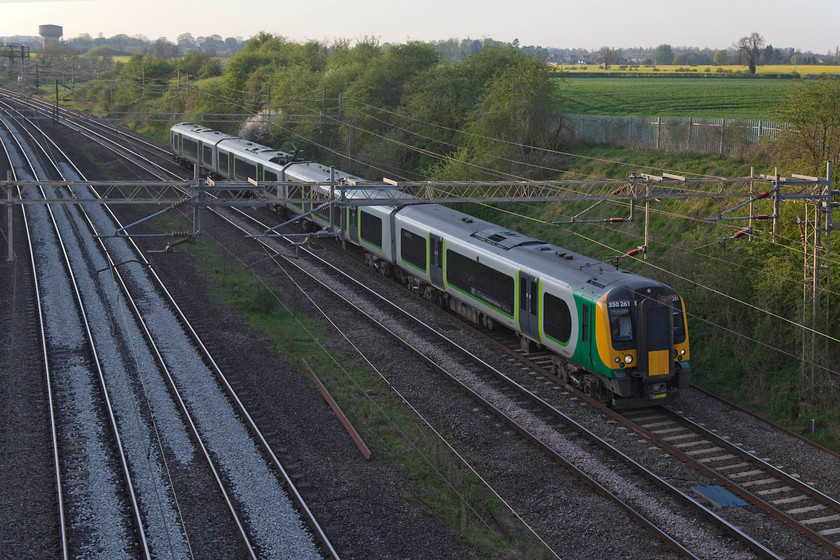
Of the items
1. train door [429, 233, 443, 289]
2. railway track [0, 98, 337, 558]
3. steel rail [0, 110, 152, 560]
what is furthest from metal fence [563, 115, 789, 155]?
steel rail [0, 110, 152, 560]

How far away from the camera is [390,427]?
17.1 meters

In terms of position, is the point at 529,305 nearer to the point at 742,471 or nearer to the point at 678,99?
the point at 742,471

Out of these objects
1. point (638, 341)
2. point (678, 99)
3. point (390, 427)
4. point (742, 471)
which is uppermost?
point (678, 99)

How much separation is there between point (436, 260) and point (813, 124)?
11.1 metres

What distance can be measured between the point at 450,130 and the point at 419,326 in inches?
890

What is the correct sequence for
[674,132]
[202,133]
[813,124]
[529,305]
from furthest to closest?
[202,133], [674,132], [813,124], [529,305]

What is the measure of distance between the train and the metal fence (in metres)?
10.1

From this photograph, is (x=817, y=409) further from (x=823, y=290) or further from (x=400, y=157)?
(x=400, y=157)


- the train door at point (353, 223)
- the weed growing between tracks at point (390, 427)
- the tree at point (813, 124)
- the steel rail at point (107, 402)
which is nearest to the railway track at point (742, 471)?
the weed growing between tracks at point (390, 427)

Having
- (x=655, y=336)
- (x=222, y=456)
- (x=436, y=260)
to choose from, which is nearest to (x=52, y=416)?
(x=222, y=456)

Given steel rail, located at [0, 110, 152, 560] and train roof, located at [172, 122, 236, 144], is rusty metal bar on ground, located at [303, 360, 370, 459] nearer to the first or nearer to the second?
steel rail, located at [0, 110, 152, 560]

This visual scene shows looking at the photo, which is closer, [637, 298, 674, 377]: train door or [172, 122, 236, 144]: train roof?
[637, 298, 674, 377]: train door

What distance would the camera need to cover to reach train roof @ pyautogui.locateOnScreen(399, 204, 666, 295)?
17797 mm

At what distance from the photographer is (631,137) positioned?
1469 inches
